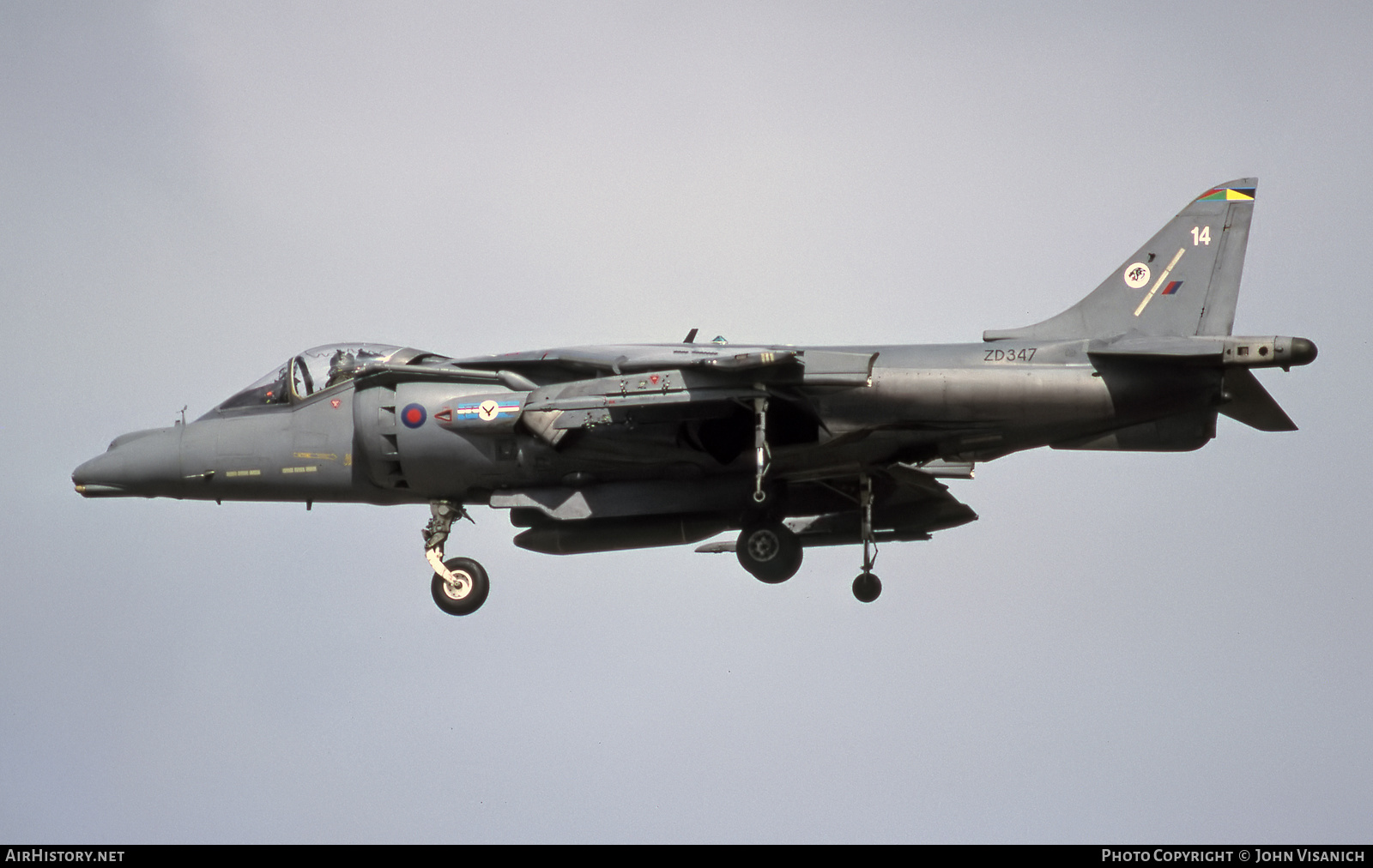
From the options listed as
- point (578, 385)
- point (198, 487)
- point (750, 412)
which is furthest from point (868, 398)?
point (198, 487)

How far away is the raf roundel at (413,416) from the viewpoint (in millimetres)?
23375

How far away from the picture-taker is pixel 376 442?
928 inches

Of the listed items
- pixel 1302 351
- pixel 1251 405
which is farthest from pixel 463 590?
pixel 1302 351

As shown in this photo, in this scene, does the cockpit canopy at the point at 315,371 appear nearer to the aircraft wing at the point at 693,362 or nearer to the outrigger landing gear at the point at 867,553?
the aircraft wing at the point at 693,362

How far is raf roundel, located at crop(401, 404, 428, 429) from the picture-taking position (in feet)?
76.7

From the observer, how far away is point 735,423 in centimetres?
2273

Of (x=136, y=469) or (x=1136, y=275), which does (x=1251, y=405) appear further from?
(x=136, y=469)

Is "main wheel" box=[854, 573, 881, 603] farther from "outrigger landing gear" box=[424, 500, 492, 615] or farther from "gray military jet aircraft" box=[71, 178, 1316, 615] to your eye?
"outrigger landing gear" box=[424, 500, 492, 615]

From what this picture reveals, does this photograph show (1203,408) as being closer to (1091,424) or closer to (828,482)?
(1091,424)

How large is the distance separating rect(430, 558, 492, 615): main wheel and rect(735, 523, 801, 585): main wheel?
3396 mm

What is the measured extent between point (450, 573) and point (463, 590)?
29cm

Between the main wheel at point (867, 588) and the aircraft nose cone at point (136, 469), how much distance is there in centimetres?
918

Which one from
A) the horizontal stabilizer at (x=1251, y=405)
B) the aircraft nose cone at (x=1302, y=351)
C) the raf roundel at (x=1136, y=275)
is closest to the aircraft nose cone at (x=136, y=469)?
the raf roundel at (x=1136, y=275)
